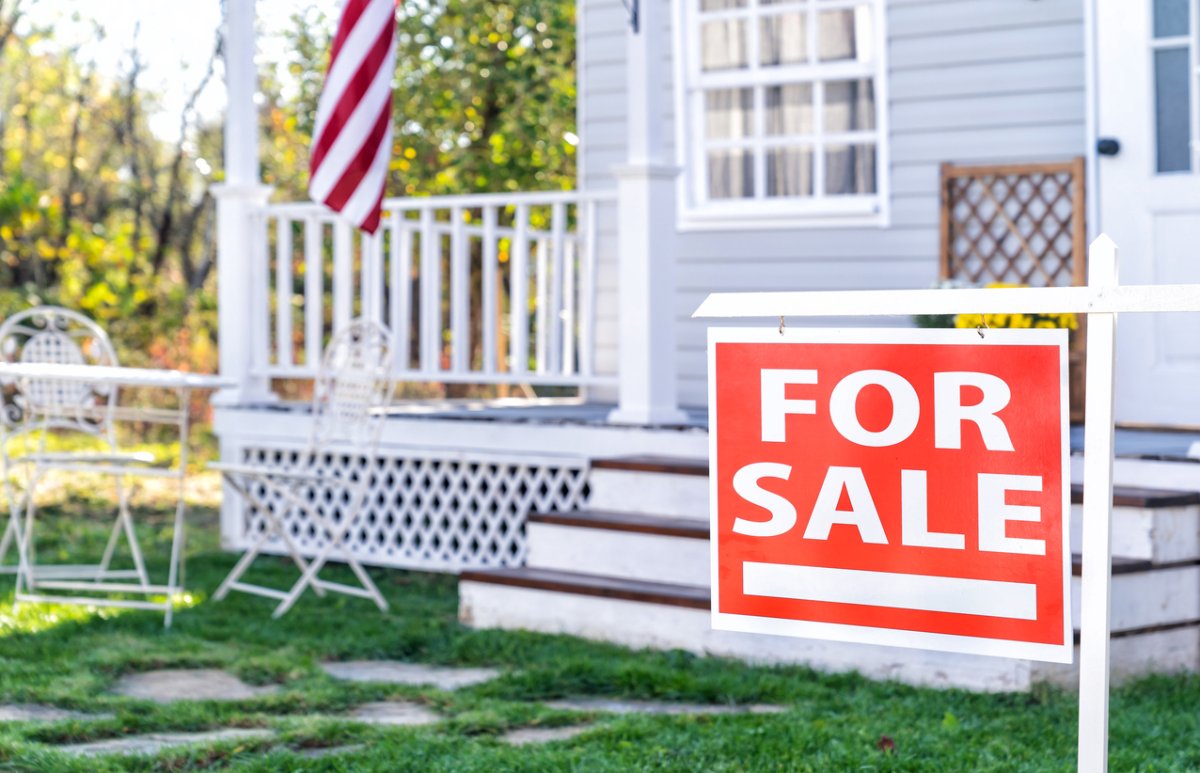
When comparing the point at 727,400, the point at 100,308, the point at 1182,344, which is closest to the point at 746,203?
the point at 1182,344

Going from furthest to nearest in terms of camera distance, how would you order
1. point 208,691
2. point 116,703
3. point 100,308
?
point 100,308
point 208,691
point 116,703

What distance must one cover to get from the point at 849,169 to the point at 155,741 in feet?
13.9

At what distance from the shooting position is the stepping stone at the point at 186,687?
3871 mm

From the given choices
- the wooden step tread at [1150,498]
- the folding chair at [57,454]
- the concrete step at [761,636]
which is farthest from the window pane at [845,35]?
the folding chair at [57,454]

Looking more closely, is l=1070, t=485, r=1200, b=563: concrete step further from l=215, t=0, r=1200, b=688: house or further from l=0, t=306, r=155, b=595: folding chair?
l=0, t=306, r=155, b=595: folding chair

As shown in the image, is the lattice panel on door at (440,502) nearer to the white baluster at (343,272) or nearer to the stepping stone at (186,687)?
the white baluster at (343,272)

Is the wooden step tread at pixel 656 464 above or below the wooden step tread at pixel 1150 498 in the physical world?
above

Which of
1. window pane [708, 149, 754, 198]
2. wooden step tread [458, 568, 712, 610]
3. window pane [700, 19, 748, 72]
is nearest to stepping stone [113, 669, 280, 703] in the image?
wooden step tread [458, 568, 712, 610]

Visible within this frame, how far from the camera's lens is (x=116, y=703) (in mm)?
3678

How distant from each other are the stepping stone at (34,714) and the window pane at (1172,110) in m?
4.19

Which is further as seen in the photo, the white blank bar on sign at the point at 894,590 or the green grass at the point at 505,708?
the green grass at the point at 505,708

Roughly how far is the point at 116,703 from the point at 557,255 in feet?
9.83

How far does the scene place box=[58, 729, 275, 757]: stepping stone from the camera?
325 cm

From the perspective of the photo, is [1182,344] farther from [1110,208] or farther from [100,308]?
[100,308]
